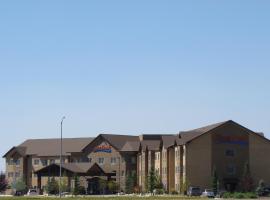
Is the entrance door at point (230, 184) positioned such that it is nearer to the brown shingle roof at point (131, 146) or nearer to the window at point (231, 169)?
the window at point (231, 169)

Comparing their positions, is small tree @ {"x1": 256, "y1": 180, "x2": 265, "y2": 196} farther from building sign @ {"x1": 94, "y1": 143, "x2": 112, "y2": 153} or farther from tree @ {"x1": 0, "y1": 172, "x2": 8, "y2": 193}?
tree @ {"x1": 0, "y1": 172, "x2": 8, "y2": 193}

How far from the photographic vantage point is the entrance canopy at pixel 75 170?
11506 cm

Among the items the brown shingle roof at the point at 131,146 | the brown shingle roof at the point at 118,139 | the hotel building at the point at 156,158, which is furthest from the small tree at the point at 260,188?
the brown shingle roof at the point at 118,139

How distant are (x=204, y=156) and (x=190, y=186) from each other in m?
5.20

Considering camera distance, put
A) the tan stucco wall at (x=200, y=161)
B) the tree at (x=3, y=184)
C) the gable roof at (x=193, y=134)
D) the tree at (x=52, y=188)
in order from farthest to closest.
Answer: the tree at (x=3, y=184), the tree at (x=52, y=188), the gable roof at (x=193, y=134), the tan stucco wall at (x=200, y=161)

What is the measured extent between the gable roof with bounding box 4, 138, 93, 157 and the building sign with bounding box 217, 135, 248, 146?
128ft

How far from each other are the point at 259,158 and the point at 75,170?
1283 inches

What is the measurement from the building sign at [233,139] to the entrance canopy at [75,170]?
2748 cm

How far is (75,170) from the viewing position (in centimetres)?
11994

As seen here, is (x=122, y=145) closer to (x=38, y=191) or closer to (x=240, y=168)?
(x=38, y=191)

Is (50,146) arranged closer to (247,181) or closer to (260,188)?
(247,181)

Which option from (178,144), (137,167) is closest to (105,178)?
(137,167)

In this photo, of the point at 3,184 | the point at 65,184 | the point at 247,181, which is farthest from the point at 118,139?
the point at 247,181

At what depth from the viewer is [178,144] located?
10731cm
